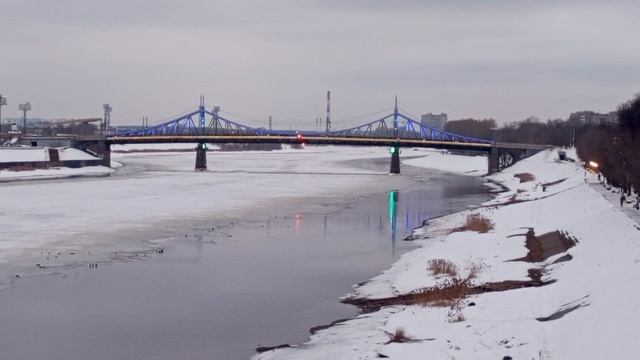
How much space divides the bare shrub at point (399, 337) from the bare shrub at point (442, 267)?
22.2 ft

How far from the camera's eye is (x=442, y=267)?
23.2 m

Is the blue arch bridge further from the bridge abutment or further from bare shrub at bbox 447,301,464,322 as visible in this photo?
bare shrub at bbox 447,301,464,322

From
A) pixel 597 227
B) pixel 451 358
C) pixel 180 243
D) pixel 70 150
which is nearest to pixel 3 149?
pixel 70 150

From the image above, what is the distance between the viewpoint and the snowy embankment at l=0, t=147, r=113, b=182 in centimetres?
8119

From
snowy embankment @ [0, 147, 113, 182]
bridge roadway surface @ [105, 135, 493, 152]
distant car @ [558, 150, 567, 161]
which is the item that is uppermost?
bridge roadway surface @ [105, 135, 493, 152]

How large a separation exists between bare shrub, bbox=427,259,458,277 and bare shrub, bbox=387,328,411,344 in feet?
22.2

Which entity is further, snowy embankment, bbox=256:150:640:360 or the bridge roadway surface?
the bridge roadway surface

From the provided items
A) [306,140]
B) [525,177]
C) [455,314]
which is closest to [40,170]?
[306,140]

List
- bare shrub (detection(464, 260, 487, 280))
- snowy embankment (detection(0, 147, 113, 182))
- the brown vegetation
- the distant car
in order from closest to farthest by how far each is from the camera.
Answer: bare shrub (detection(464, 260, 487, 280))
the brown vegetation
snowy embankment (detection(0, 147, 113, 182))
the distant car

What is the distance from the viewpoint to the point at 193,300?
20.0 meters

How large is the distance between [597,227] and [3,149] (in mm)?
75192

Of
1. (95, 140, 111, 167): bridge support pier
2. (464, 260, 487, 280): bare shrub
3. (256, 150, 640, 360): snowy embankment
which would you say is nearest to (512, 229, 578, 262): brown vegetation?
(256, 150, 640, 360): snowy embankment

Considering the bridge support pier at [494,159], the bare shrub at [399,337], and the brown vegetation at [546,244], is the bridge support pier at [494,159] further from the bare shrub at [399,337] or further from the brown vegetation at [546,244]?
the bare shrub at [399,337]

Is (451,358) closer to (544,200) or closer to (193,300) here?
(193,300)
